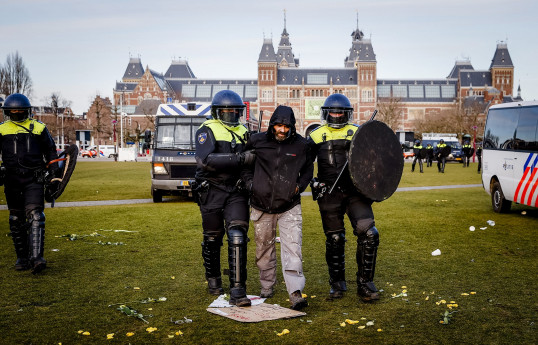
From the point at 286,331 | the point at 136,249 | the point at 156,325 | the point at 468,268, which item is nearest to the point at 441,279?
the point at 468,268

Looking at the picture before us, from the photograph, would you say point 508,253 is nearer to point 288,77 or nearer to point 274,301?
point 274,301

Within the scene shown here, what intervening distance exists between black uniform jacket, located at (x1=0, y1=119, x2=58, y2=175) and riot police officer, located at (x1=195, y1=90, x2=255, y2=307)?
239cm

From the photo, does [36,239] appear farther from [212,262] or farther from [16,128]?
[212,262]

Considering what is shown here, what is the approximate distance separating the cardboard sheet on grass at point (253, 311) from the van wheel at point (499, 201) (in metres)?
8.83

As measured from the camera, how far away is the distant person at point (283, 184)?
5023mm

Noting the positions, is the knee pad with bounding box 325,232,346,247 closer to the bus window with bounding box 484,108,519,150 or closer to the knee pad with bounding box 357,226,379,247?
the knee pad with bounding box 357,226,379,247

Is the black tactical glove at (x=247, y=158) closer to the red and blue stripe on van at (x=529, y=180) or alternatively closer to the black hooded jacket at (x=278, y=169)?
the black hooded jacket at (x=278, y=169)

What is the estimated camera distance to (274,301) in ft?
17.4

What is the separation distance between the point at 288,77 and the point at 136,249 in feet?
344

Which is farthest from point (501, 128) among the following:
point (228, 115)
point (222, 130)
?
point (222, 130)

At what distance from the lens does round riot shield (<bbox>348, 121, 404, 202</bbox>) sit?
5121mm

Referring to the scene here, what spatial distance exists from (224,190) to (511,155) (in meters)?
8.49

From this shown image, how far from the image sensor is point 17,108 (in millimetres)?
6586

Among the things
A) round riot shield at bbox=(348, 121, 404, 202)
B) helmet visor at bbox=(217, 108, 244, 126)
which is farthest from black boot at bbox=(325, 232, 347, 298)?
helmet visor at bbox=(217, 108, 244, 126)
